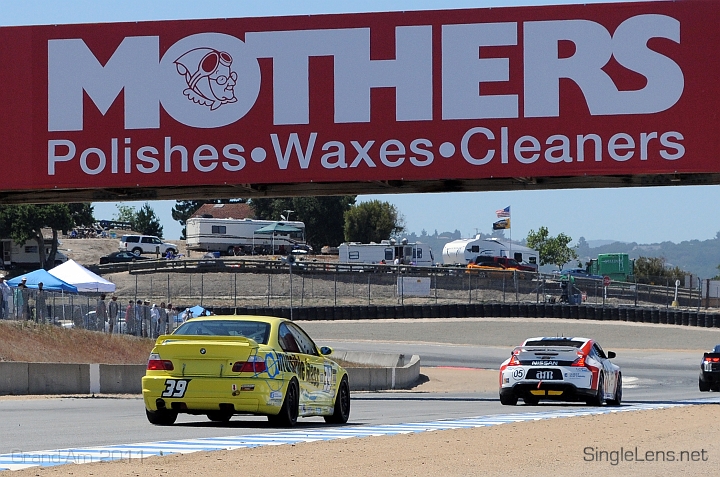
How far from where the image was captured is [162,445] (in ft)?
35.8

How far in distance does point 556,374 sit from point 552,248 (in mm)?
117375

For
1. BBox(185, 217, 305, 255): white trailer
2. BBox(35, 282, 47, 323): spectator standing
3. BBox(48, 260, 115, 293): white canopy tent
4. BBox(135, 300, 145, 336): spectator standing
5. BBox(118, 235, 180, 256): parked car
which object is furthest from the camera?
BBox(118, 235, 180, 256): parked car

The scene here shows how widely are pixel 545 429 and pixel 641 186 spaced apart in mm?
12188

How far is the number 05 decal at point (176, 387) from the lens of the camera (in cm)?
1317

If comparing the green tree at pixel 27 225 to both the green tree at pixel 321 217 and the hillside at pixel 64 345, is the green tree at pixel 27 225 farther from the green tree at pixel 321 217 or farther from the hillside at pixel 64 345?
the hillside at pixel 64 345

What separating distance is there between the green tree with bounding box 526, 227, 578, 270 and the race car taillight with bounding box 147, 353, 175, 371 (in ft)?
402

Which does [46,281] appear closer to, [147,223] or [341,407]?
[341,407]

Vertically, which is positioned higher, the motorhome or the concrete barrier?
the motorhome

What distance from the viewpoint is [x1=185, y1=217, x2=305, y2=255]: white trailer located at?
8912 cm

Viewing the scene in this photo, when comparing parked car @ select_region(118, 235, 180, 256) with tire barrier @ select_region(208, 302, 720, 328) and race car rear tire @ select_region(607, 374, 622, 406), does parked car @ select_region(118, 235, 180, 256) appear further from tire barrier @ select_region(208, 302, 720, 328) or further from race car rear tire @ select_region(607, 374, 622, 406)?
race car rear tire @ select_region(607, 374, 622, 406)

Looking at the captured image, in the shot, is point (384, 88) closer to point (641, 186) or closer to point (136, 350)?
point (641, 186)

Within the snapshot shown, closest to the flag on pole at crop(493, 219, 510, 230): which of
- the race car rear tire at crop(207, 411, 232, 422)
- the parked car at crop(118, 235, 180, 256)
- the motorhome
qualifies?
the parked car at crop(118, 235, 180, 256)

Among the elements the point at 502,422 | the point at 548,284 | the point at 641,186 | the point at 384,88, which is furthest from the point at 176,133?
the point at 548,284

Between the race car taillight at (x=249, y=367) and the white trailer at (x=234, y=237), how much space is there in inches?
3005
